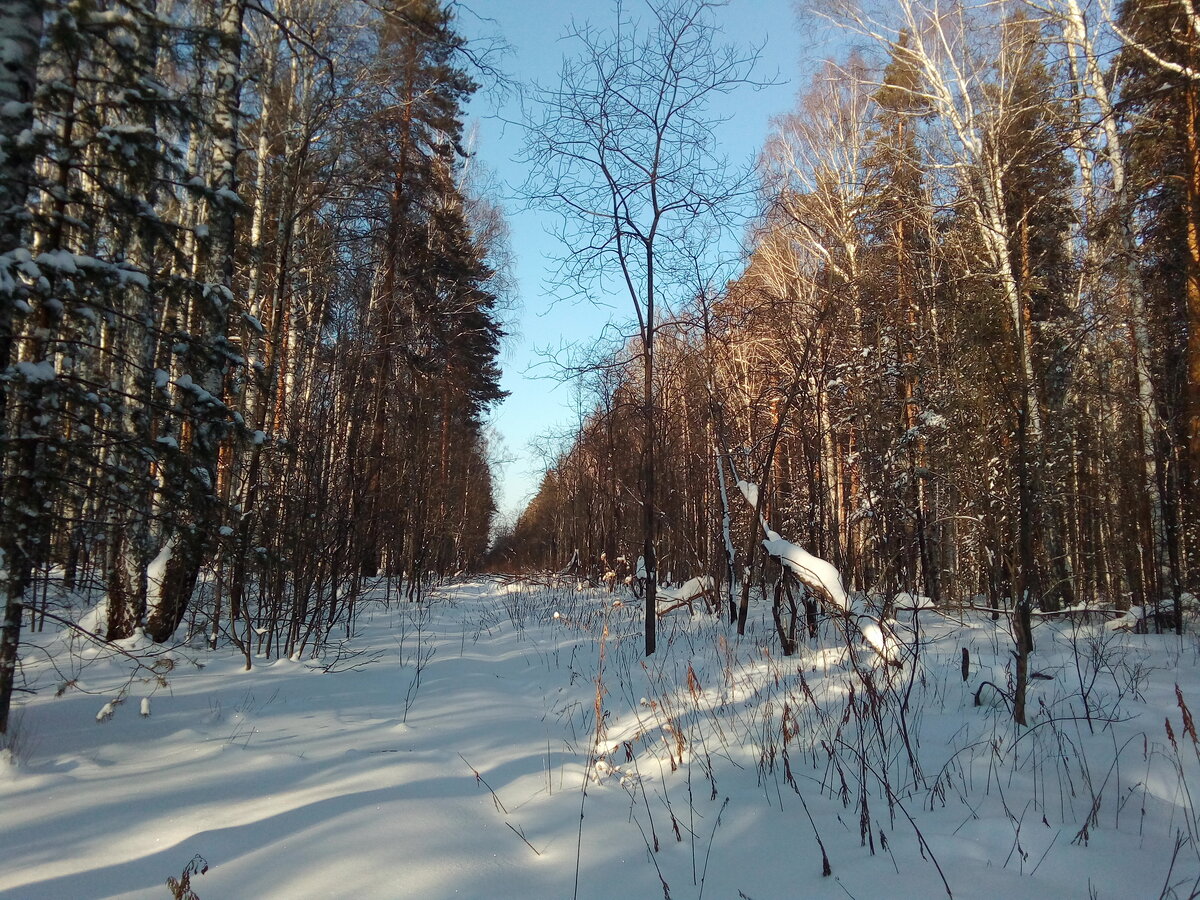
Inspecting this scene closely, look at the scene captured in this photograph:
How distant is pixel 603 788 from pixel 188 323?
5.83 metres

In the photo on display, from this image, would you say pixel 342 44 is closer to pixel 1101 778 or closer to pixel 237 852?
pixel 237 852

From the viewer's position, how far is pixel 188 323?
6.22 m

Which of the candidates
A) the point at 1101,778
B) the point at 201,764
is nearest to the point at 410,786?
the point at 201,764

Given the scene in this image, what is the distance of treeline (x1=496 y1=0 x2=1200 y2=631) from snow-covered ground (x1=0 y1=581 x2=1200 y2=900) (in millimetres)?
850

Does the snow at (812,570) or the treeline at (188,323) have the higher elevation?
the treeline at (188,323)

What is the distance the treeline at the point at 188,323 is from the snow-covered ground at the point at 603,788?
897 mm

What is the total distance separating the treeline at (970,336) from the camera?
19.9 ft

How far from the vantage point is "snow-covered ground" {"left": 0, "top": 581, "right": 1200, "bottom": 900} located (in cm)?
→ 223

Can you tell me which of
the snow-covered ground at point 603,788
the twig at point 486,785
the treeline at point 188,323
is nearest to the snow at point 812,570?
the snow-covered ground at point 603,788

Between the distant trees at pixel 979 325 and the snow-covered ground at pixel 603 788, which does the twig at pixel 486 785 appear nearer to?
the snow-covered ground at pixel 603 788

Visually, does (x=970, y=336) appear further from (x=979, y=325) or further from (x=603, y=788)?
(x=603, y=788)

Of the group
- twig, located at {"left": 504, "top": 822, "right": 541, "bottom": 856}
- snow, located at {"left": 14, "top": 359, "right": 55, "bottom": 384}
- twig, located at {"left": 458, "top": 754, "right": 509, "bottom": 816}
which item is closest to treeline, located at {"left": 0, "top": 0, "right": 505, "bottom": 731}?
snow, located at {"left": 14, "top": 359, "right": 55, "bottom": 384}

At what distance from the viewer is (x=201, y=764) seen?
3137 millimetres

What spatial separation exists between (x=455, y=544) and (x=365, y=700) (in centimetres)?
1747
